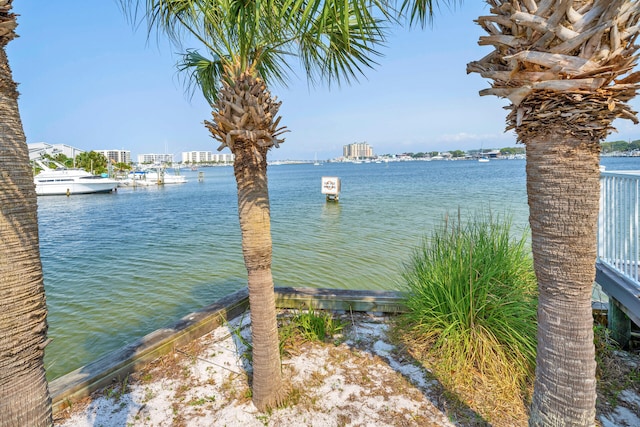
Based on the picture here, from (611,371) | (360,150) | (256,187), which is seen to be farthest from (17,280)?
(360,150)

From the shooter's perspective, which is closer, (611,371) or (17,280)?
(17,280)

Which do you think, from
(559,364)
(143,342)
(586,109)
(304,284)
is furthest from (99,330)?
(586,109)

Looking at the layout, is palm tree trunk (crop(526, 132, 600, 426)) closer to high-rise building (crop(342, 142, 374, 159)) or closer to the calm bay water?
the calm bay water

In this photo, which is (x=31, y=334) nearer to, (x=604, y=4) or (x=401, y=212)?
(x=604, y=4)

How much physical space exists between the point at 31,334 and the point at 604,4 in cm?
253

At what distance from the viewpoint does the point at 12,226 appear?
44.7 inches

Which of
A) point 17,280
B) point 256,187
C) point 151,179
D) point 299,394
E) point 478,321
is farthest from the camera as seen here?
point 151,179

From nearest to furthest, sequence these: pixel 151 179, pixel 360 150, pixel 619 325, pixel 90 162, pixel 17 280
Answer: pixel 17 280, pixel 619 325, pixel 151 179, pixel 90 162, pixel 360 150

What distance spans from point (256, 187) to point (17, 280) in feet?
4.94

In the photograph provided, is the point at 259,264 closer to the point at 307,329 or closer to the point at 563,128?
the point at 307,329

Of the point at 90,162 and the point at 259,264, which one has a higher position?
the point at 90,162

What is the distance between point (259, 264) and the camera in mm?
2564

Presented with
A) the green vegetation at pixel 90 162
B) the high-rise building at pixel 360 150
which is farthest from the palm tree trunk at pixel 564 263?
the high-rise building at pixel 360 150

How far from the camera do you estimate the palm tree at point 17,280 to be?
111 centimetres
